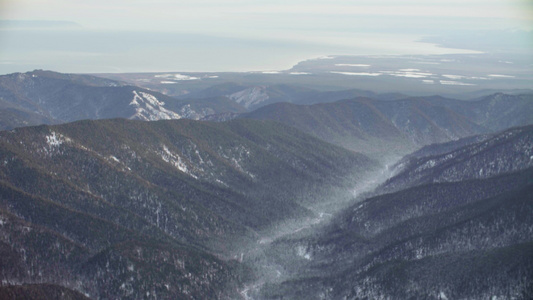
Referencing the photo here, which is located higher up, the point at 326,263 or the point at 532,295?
the point at 532,295

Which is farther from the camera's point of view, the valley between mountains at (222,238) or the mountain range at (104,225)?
the mountain range at (104,225)

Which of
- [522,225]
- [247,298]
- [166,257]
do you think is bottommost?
[247,298]

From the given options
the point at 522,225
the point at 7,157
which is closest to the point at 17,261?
the point at 7,157

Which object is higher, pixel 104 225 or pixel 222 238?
pixel 104 225

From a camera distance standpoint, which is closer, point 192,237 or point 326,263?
point 326,263

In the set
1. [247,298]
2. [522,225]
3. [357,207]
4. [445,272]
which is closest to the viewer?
[445,272]

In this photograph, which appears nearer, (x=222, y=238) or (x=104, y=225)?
(x=104, y=225)

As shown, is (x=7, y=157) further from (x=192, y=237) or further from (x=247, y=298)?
(x=247, y=298)

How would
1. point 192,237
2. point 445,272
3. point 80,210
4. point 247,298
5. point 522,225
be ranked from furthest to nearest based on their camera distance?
1. point 192,237
2. point 80,210
3. point 247,298
4. point 522,225
5. point 445,272

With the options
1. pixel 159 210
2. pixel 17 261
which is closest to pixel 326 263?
pixel 159 210

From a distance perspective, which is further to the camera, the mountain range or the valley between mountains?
the mountain range
